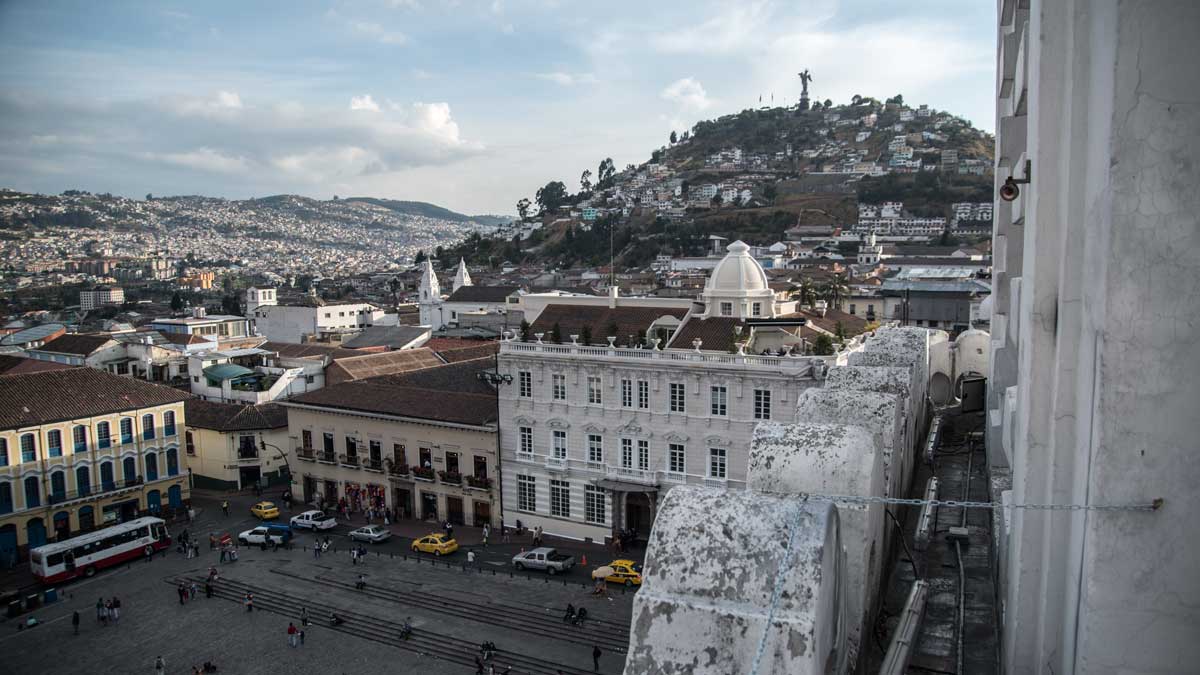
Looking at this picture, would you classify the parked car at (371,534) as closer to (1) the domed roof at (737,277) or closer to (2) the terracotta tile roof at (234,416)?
(2) the terracotta tile roof at (234,416)

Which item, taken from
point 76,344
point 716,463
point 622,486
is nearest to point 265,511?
point 622,486


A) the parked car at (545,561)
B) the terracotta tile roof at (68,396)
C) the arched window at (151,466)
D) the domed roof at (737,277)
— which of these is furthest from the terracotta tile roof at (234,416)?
the domed roof at (737,277)

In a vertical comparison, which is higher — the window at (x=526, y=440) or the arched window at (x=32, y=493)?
the window at (x=526, y=440)

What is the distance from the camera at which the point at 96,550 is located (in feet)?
111

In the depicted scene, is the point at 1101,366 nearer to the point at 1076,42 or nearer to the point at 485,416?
the point at 1076,42

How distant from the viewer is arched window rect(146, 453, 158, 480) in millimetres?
40750

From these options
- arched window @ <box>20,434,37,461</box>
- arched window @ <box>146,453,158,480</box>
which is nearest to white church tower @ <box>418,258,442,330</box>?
→ arched window @ <box>146,453,158,480</box>

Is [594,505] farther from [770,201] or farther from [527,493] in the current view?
[770,201]

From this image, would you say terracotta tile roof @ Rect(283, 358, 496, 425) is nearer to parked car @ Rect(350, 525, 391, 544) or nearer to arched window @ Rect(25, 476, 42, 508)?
parked car @ Rect(350, 525, 391, 544)

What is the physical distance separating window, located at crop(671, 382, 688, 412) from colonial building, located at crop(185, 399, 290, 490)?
24167 mm

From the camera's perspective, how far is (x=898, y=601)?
28.5 ft

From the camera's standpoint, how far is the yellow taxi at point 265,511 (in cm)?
3978

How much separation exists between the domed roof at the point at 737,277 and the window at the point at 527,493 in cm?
1171

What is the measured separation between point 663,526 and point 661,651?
89 centimetres
